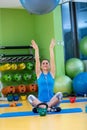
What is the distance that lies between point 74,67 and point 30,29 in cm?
192

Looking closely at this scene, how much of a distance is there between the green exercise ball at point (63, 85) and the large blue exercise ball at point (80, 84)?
16 centimetres

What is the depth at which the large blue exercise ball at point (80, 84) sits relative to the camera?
5883 millimetres

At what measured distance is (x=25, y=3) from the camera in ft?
10.5

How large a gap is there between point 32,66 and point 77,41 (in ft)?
4.42

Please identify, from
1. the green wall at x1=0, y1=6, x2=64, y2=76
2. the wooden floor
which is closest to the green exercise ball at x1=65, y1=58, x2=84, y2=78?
the green wall at x1=0, y1=6, x2=64, y2=76

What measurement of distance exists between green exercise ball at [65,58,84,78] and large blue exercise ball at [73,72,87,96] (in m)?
0.33

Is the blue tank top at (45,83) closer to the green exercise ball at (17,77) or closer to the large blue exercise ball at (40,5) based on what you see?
the large blue exercise ball at (40,5)

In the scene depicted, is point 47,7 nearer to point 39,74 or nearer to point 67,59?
point 39,74

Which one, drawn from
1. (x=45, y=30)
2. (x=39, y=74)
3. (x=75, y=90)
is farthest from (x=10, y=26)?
(x=39, y=74)

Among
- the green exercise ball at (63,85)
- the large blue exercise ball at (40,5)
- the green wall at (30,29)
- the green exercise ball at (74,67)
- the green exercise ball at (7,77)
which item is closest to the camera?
the large blue exercise ball at (40,5)

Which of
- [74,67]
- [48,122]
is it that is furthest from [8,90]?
[48,122]

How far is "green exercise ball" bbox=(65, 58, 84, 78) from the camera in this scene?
6361 mm

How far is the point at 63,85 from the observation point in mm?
6090

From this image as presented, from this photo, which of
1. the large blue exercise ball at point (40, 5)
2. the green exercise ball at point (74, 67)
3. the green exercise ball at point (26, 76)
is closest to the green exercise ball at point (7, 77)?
the green exercise ball at point (26, 76)
